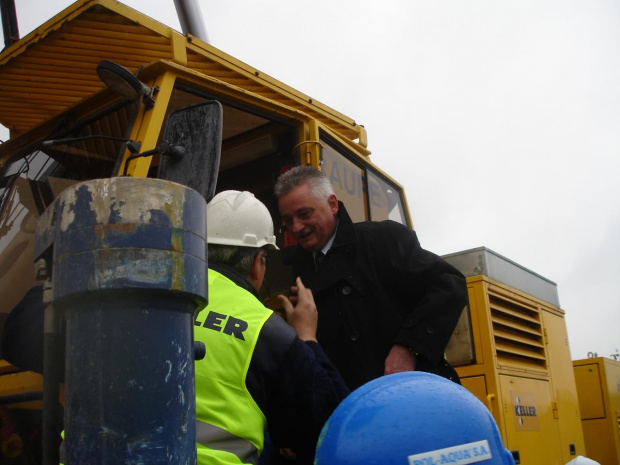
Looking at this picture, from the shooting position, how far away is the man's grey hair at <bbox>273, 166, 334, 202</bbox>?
297 centimetres

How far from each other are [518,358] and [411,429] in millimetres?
3147

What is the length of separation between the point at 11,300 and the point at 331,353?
1.29 m

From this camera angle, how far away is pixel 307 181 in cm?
296

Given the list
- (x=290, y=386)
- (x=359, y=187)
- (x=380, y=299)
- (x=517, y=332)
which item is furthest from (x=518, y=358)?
(x=290, y=386)

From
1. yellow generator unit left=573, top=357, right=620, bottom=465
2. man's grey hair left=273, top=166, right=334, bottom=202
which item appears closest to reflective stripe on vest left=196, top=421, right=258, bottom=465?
man's grey hair left=273, top=166, right=334, bottom=202

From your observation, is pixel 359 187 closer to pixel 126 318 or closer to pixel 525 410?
pixel 525 410

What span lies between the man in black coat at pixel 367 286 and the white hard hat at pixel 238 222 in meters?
0.59

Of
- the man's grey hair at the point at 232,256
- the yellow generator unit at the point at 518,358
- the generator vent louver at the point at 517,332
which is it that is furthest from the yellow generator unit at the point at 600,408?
the man's grey hair at the point at 232,256

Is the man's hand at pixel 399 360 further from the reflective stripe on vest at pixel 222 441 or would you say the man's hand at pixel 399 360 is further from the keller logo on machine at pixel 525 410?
the keller logo on machine at pixel 525 410

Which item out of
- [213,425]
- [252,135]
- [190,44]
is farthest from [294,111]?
[213,425]

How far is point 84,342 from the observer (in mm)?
1031

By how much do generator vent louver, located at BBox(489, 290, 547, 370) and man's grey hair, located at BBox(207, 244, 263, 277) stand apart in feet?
7.59

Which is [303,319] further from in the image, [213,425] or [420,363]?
[420,363]

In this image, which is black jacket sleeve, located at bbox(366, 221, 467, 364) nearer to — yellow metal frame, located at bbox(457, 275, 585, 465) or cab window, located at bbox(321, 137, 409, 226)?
cab window, located at bbox(321, 137, 409, 226)
